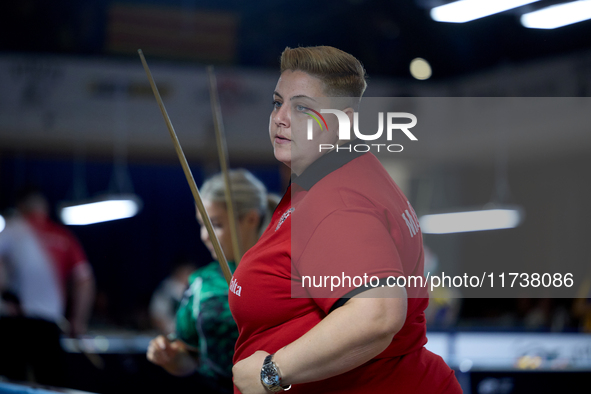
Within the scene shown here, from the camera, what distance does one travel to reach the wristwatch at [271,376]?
100 centimetres

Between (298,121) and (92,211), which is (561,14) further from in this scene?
(92,211)

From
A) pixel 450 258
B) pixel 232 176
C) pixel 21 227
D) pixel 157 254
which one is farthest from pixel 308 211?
pixel 450 258

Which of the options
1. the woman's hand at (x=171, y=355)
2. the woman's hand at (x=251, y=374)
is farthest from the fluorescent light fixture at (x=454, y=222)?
the woman's hand at (x=251, y=374)

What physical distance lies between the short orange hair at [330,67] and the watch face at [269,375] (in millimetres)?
479

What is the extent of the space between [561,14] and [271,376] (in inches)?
212

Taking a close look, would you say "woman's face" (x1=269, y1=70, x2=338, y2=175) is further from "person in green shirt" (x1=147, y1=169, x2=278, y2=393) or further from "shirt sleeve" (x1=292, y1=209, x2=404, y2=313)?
"person in green shirt" (x1=147, y1=169, x2=278, y2=393)

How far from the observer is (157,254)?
415 inches

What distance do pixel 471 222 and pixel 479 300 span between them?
1.77 meters

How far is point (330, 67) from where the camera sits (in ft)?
3.72

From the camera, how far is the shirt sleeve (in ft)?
3.07

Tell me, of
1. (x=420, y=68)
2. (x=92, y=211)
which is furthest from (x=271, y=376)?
(x=420, y=68)

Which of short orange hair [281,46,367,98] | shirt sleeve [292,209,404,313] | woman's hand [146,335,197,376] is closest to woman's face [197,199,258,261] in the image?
woman's hand [146,335,197,376]

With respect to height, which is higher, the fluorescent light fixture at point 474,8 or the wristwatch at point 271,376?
the fluorescent light fixture at point 474,8

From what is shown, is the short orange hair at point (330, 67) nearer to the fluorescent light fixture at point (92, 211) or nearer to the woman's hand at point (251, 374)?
the woman's hand at point (251, 374)
